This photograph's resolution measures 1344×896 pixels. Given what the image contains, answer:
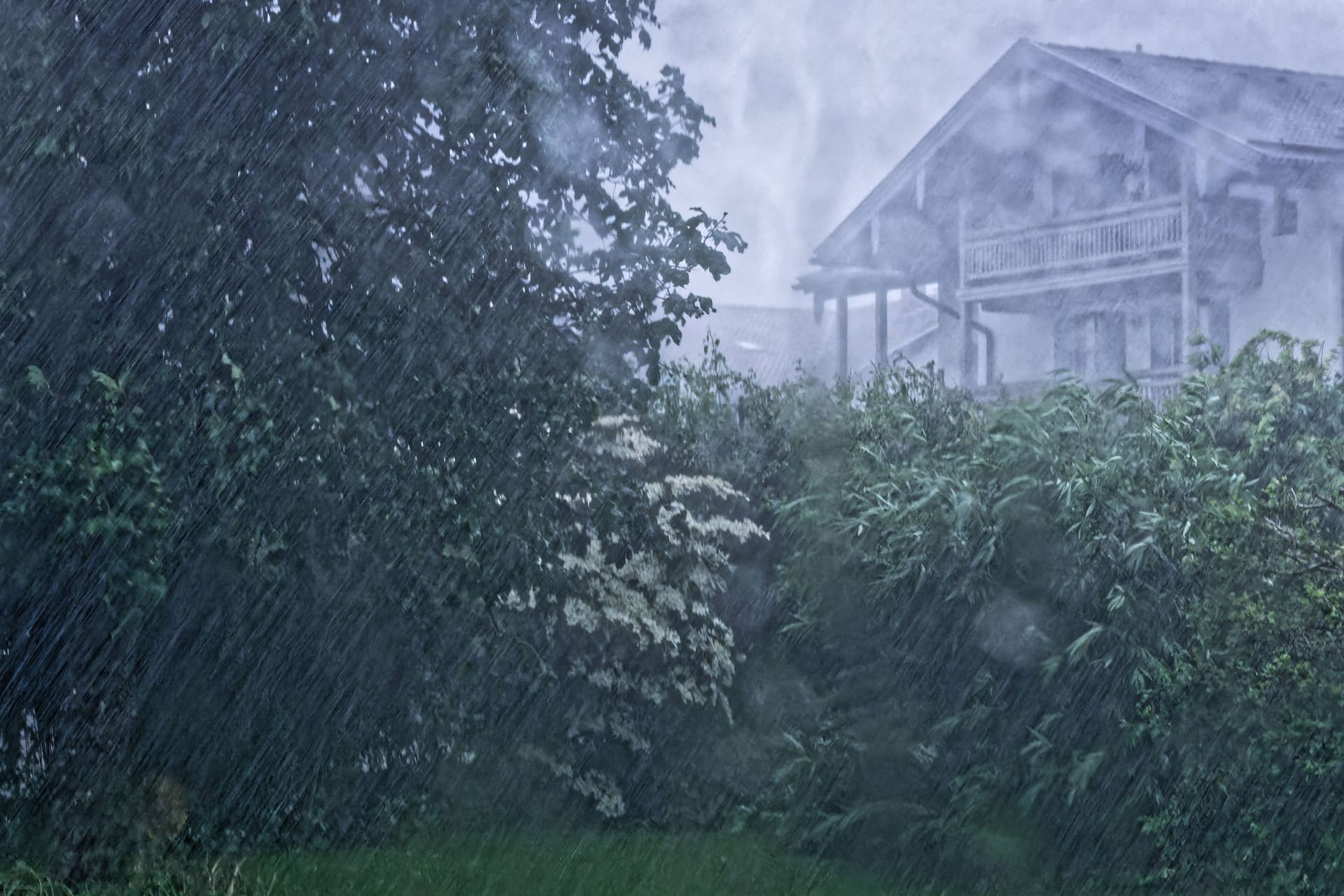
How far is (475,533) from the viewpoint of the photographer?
19.8 ft

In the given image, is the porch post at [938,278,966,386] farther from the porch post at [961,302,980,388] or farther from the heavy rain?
the heavy rain

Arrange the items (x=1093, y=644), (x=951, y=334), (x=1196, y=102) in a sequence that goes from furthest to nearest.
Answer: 1. (x=951, y=334)
2. (x=1196, y=102)
3. (x=1093, y=644)

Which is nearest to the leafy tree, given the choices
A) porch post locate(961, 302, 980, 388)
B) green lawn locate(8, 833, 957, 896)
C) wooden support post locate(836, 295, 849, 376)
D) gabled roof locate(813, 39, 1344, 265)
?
green lawn locate(8, 833, 957, 896)

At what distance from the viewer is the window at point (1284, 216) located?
1741 cm

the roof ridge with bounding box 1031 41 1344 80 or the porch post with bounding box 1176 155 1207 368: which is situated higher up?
the roof ridge with bounding box 1031 41 1344 80

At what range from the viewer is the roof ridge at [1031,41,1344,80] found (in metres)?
19.4

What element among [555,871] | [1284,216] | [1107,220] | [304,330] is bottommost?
[555,871]

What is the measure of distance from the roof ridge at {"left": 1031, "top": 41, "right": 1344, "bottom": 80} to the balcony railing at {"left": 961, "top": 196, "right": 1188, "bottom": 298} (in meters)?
2.41

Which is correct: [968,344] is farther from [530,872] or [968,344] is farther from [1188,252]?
[530,872]

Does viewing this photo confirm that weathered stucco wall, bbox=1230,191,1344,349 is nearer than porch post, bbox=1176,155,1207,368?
Yes

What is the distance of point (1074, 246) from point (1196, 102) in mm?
2579

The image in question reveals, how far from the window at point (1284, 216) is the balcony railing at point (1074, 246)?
3.73ft

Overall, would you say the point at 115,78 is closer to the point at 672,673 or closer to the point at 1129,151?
the point at 672,673

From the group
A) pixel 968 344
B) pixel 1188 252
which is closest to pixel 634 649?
pixel 1188 252
